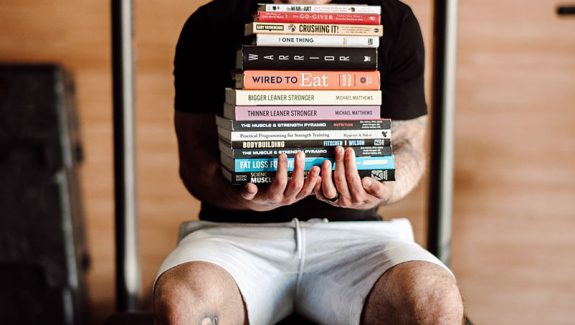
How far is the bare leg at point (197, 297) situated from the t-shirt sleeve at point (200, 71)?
0.40m

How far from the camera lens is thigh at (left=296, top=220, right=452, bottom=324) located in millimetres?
1200

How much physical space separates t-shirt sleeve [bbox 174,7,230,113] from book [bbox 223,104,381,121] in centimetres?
22

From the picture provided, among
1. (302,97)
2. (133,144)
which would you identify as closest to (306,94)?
(302,97)

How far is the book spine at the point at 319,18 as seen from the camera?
1.13 m

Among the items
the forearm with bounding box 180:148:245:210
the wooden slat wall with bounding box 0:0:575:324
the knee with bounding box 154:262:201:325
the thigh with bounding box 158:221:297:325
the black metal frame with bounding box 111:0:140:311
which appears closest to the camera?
the knee with bounding box 154:262:201:325

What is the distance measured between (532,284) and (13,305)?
4.93ft

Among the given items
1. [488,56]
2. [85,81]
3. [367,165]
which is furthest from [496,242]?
[85,81]

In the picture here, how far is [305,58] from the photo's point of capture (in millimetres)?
1165

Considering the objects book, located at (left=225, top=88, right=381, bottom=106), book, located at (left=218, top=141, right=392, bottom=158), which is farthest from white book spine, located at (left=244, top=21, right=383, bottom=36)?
book, located at (left=218, top=141, right=392, bottom=158)

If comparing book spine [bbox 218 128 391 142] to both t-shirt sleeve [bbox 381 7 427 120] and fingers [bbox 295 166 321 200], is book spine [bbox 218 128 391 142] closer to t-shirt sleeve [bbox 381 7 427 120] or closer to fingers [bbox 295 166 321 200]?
fingers [bbox 295 166 321 200]

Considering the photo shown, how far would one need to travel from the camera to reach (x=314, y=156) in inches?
45.6

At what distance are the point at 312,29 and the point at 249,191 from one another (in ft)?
1.00

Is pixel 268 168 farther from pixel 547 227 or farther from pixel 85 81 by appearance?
pixel 547 227

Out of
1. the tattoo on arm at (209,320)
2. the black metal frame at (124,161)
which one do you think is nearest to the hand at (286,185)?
the tattoo on arm at (209,320)
